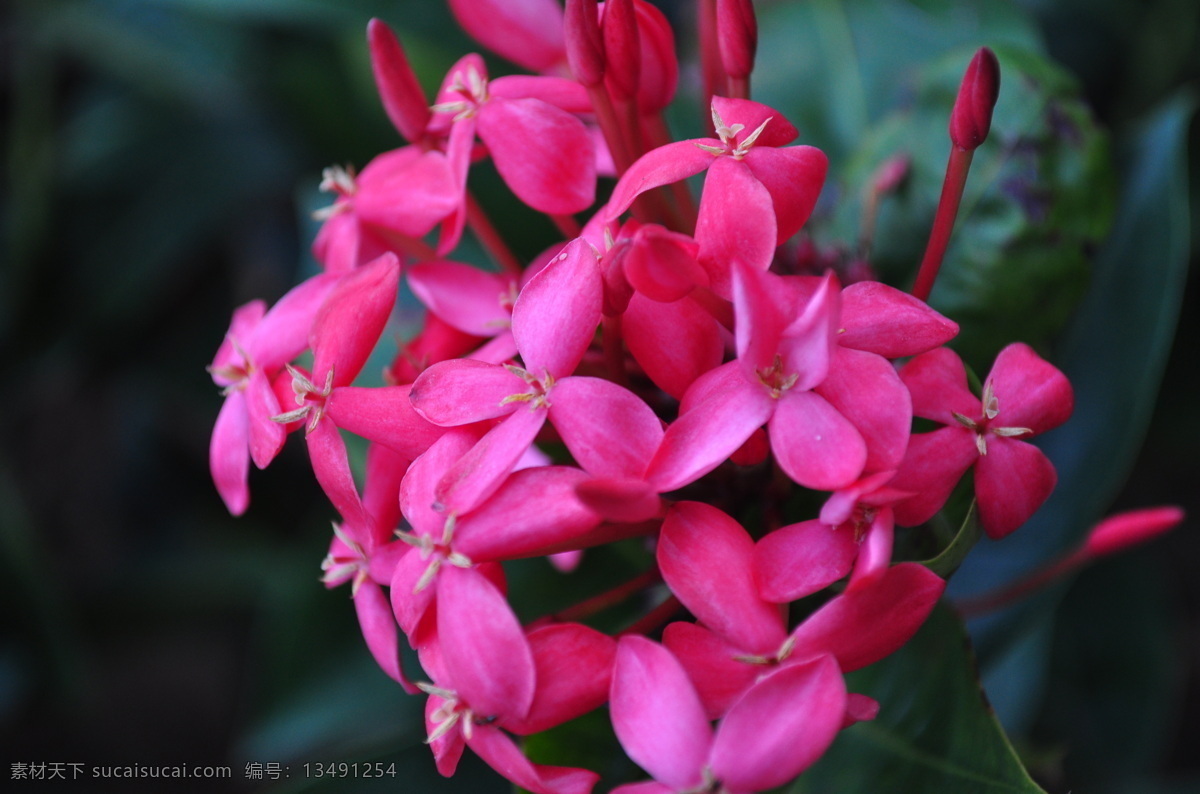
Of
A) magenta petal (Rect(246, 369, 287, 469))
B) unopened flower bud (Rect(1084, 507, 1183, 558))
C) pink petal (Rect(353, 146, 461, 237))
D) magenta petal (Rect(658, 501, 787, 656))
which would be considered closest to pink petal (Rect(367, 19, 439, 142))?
pink petal (Rect(353, 146, 461, 237))

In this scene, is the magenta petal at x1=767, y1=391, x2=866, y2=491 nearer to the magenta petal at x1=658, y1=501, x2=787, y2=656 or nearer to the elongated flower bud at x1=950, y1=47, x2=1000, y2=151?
the magenta petal at x1=658, y1=501, x2=787, y2=656

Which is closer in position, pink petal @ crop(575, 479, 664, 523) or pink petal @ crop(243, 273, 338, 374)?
pink petal @ crop(575, 479, 664, 523)

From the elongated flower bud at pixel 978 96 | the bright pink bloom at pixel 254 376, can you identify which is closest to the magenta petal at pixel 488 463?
the bright pink bloom at pixel 254 376

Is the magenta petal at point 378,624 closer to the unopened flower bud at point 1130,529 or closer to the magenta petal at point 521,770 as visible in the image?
the magenta petal at point 521,770

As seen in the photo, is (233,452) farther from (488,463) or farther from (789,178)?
(789,178)

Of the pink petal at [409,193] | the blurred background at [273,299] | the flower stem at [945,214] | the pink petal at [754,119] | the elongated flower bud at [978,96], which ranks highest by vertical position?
the elongated flower bud at [978,96]

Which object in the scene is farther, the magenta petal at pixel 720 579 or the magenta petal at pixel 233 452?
the magenta petal at pixel 233 452

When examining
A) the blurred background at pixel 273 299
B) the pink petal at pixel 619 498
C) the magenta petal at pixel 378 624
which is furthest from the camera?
the blurred background at pixel 273 299
